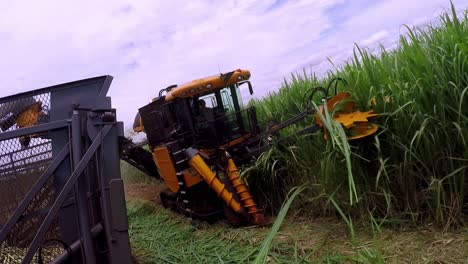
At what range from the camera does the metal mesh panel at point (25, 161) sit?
2662mm

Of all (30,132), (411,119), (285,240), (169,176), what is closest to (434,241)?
(411,119)

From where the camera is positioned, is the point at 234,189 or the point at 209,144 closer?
the point at 234,189

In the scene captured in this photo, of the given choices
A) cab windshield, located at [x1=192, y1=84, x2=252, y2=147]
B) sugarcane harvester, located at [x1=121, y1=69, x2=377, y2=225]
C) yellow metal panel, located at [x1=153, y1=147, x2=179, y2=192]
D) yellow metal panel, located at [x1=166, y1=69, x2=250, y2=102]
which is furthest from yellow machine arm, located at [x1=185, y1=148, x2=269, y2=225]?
yellow metal panel, located at [x1=166, y1=69, x2=250, y2=102]

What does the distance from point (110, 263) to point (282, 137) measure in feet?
8.76

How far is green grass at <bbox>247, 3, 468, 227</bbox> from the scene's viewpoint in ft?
10.2

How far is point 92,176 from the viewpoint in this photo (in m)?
2.75

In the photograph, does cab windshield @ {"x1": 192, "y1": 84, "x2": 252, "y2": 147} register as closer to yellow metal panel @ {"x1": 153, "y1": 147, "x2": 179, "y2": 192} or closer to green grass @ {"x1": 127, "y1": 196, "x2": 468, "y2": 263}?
yellow metal panel @ {"x1": 153, "y1": 147, "x2": 179, "y2": 192}

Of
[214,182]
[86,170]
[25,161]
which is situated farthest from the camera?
[214,182]

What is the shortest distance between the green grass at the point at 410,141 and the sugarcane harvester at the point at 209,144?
3.49ft

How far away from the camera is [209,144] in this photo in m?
5.82

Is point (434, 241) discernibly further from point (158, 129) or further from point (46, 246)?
point (158, 129)

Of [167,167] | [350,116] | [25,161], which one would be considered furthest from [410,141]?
[167,167]

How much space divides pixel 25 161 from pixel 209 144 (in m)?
3.10

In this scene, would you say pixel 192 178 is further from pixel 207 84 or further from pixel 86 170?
pixel 86 170
